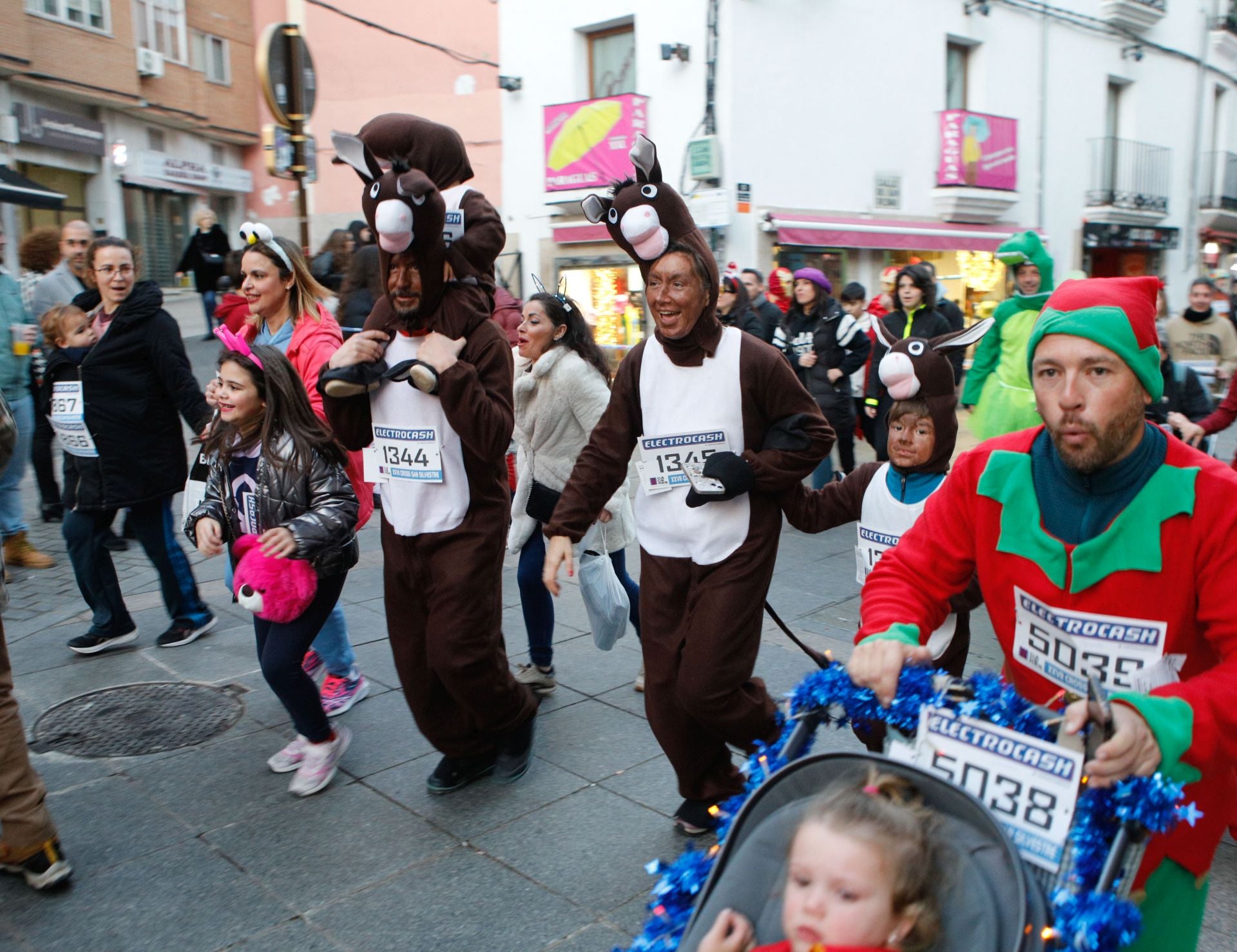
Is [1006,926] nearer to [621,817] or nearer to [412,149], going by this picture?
[621,817]

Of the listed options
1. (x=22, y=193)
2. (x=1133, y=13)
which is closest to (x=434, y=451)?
(x=22, y=193)

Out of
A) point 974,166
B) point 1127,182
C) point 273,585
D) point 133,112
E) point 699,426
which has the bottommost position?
point 273,585

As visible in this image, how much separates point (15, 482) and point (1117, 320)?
682 centimetres

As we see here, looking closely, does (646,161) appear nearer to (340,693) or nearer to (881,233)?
(340,693)

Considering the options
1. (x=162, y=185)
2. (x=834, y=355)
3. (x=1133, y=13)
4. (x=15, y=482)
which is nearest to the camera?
(x=15, y=482)

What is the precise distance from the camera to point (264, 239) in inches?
191

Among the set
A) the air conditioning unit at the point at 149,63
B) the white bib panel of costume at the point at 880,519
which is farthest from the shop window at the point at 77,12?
the white bib panel of costume at the point at 880,519

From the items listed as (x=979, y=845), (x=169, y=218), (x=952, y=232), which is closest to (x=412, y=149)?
(x=979, y=845)

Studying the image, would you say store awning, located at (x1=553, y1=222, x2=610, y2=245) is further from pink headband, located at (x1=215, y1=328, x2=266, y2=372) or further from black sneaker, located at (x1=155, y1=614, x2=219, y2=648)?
pink headband, located at (x1=215, y1=328, x2=266, y2=372)

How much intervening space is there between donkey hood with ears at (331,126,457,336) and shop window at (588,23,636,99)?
1335 centimetres

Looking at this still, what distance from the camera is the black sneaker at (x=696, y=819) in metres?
3.54

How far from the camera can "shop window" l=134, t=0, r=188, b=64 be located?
77.0 ft

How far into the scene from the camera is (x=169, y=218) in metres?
24.6

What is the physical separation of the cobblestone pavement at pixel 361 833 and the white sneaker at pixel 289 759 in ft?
0.19
